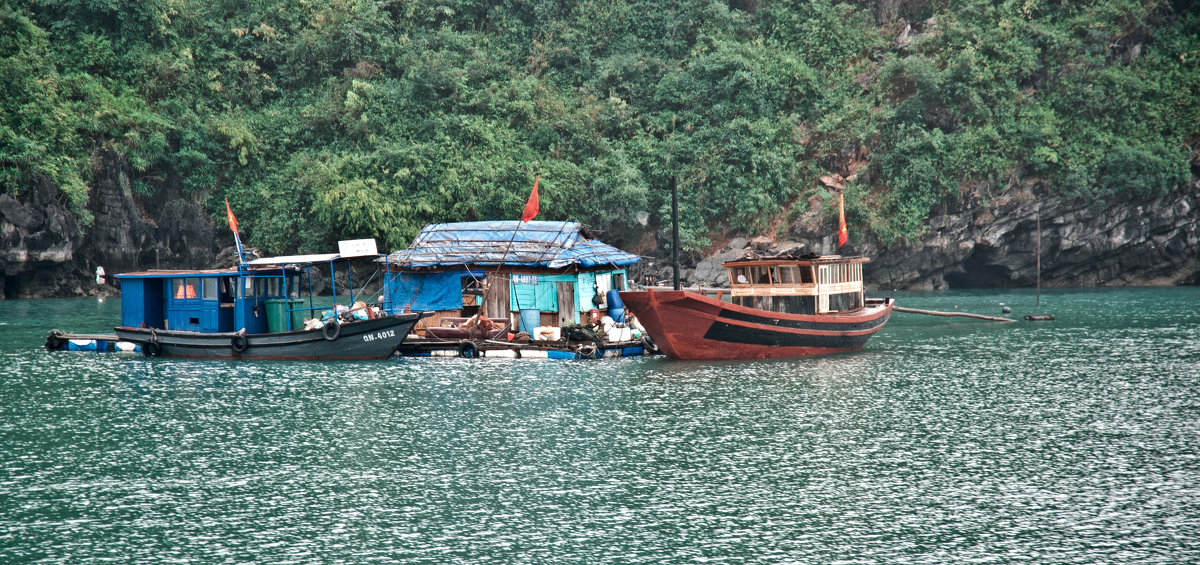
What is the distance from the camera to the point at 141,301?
34.0 meters

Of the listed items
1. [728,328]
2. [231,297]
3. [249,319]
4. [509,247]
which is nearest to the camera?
[728,328]

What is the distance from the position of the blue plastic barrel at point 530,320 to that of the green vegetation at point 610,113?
2250 cm

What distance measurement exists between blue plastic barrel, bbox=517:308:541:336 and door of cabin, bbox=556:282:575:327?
0.76m

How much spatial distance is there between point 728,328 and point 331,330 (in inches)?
477

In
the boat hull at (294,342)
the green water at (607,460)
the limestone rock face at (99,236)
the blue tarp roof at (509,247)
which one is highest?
the limestone rock face at (99,236)

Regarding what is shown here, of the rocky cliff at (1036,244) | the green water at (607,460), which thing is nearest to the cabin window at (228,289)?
the green water at (607,460)

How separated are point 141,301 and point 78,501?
61.7 ft

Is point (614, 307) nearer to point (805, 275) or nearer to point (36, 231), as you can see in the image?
point (805, 275)

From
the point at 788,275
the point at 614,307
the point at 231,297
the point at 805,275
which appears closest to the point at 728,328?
the point at 788,275

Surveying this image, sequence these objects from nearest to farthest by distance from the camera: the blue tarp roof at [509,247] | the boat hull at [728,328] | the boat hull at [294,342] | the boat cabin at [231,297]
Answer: the boat hull at [728,328], the boat hull at [294,342], the boat cabin at [231,297], the blue tarp roof at [509,247]

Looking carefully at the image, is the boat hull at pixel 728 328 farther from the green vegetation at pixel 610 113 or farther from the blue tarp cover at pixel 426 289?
the green vegetation at pixel 610 113

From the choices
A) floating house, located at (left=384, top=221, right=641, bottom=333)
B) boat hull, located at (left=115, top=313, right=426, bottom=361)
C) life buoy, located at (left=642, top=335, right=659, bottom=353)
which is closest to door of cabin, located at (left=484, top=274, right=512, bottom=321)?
floating house, located at (left=384, top=221, right=641, bottom=333)

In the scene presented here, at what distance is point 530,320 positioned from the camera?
34500 mm

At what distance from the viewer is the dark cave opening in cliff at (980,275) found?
61.1 metres
